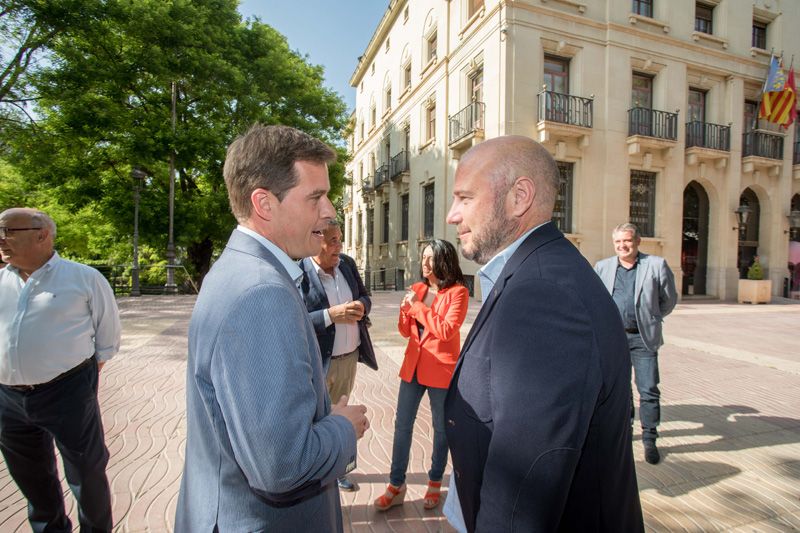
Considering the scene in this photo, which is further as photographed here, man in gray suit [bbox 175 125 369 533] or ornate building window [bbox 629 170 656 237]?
ornate building window [bbox 629 170 656 237]

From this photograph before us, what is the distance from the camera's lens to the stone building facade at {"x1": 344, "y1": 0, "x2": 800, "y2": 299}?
1456 cm

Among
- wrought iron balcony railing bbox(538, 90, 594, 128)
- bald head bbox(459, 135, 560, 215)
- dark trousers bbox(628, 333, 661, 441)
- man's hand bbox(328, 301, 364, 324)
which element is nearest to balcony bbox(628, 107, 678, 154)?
wrought iron balcony railing bbox(538, 90, 594, 128)

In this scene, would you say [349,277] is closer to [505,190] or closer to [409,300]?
[409,300]

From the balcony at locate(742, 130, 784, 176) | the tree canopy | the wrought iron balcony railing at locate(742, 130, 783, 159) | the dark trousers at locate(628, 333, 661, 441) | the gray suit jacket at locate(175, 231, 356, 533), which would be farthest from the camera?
the wrought iron balcony railing at locate(742, 130, 783, 159)

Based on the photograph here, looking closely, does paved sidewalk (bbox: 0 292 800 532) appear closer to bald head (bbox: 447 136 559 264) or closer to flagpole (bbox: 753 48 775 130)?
bald head (bbox: 447 136 559 264)

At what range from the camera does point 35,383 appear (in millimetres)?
2348

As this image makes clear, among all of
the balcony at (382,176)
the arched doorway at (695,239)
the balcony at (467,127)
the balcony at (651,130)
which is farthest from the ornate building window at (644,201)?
the balcony at (382,176)

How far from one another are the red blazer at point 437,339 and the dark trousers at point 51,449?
2.01 metres

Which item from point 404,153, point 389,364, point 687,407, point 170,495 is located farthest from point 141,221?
point 687,407

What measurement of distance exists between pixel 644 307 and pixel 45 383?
15.1 ft

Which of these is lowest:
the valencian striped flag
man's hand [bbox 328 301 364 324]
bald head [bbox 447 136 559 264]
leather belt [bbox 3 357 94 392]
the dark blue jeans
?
the dark blue jeans

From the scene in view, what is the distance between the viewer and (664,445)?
3.94 meters

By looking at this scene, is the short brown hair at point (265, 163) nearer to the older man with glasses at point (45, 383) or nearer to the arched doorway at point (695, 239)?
the older man with glasses at point (45, 383)

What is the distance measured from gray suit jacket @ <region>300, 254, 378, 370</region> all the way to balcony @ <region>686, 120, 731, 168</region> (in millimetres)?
18051
